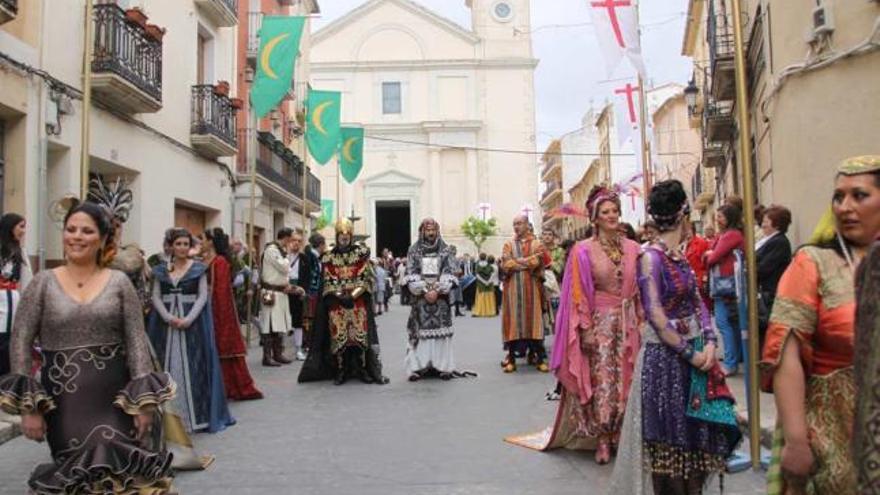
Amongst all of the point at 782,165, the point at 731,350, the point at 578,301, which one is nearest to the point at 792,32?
the point at 782,165

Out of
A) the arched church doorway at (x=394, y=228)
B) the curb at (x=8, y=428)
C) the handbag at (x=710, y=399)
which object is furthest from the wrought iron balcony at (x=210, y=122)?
the arched church doorway at (x=394, y=228)

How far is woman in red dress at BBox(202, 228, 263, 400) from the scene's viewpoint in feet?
26.1

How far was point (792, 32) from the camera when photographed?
34.3ft

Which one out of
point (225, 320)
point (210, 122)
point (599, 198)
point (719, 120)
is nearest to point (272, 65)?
point (210, 122)

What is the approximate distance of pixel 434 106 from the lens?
4750cm

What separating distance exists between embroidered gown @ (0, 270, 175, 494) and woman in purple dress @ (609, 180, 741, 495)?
223 centimetres

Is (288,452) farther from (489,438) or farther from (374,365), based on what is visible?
(374,365)

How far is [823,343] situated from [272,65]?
1256 cm

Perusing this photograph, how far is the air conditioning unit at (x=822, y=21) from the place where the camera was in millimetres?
9094

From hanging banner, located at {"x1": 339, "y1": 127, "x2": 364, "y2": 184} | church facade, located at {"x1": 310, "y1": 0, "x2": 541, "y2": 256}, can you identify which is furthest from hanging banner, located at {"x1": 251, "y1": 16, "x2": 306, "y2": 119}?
church facade, located at {"x1": 310, "y1": 0, "x2": 541, "y2": 256}

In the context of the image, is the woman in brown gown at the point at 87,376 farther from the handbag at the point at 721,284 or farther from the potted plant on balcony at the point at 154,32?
the potted plant on balcony at the point at 154,32

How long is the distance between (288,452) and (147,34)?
30.0ft

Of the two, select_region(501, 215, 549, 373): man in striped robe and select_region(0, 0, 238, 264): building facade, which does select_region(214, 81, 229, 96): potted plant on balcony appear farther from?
select_region(501, 215, 549, 373): man in striped robe

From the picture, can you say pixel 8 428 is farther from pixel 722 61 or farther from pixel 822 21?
pixel 722 61
